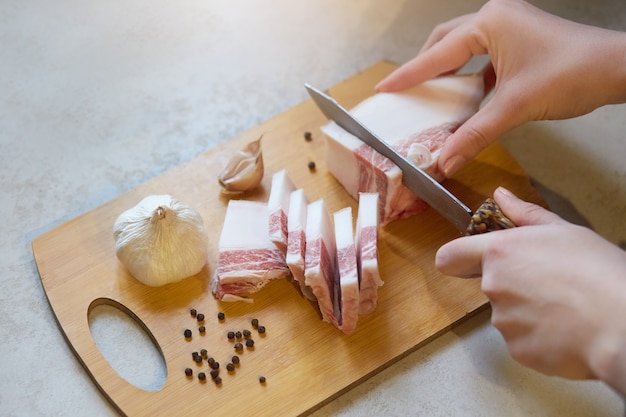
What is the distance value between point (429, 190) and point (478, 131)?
0.28 meters

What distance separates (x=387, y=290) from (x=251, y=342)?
0.52m

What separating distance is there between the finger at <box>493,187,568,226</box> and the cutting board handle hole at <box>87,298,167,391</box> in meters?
1.25

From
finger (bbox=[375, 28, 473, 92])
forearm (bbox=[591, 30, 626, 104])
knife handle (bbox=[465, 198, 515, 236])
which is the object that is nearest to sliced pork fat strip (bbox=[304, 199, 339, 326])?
knife handle (bbox=[465, 198, 515, 236])

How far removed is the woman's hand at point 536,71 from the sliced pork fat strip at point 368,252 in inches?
13.0

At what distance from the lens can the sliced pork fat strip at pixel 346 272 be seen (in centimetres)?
225

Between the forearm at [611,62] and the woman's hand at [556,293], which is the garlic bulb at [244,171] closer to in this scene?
the woman's hand at [556,293]

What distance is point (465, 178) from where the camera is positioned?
2785mm

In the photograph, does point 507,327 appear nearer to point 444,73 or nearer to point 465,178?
point 465,178

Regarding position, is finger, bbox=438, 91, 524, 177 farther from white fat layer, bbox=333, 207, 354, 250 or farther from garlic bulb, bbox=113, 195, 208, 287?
garlic bulb, bbox=113, 195, 208, 287

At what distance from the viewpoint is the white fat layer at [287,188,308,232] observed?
2418 mm


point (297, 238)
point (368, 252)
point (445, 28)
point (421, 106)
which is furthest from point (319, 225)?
→ point (445, 28)

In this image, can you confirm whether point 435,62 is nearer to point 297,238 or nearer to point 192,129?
point 297,238

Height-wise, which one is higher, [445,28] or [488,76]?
[445,28]

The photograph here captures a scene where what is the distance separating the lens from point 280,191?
2.55 m
